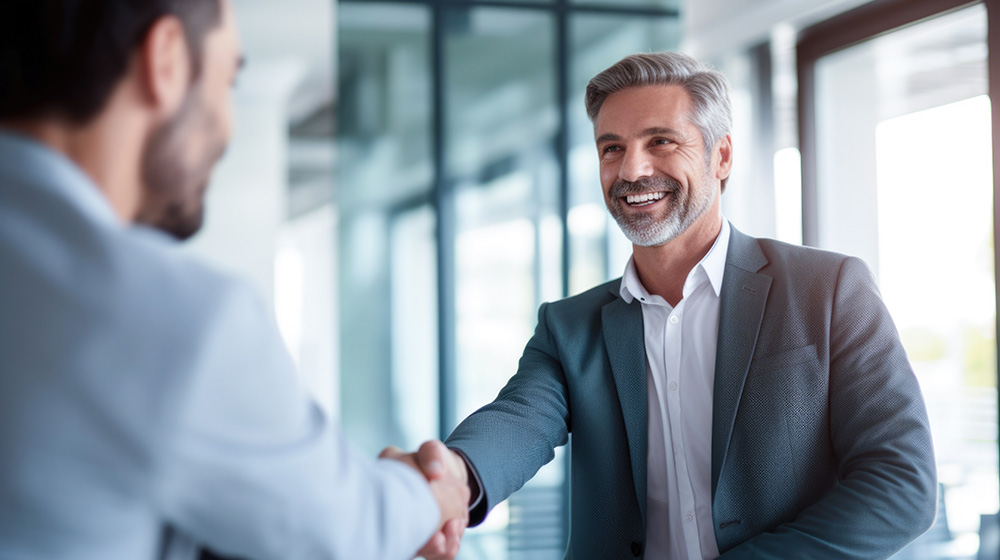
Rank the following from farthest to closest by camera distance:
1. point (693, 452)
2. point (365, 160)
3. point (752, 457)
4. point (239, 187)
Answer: point (239, 187) → point (365, 160) → point (693, 452) → point (752, 457)

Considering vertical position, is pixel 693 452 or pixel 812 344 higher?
pixel 812 344

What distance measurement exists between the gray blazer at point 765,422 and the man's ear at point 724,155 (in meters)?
0.22

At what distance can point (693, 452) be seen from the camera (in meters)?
1.71

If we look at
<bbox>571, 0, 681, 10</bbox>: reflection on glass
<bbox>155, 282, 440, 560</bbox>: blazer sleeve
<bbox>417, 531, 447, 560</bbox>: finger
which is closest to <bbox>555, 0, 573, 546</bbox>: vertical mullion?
<bbox>571, 0, 681, 10</bbox>: reflection on glass

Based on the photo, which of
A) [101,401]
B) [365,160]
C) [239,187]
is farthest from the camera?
[239,187]

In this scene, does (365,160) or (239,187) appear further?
(239,187)

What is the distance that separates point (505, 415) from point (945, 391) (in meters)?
4.74

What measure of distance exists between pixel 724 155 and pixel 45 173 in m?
1.58

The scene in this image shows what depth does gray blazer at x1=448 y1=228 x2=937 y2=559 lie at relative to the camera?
1.50 metres

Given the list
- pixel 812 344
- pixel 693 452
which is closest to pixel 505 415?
pixel 693 452

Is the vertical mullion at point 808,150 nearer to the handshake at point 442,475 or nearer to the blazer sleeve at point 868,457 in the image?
the blazer sleeve at point 868,457

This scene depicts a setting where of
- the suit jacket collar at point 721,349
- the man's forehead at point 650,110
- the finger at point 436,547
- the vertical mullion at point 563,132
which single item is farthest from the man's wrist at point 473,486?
the vertical mullion at point 563,132

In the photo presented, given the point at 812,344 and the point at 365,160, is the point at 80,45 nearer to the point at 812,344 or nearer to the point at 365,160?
the point at 812,344

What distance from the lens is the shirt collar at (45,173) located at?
0.75 m
